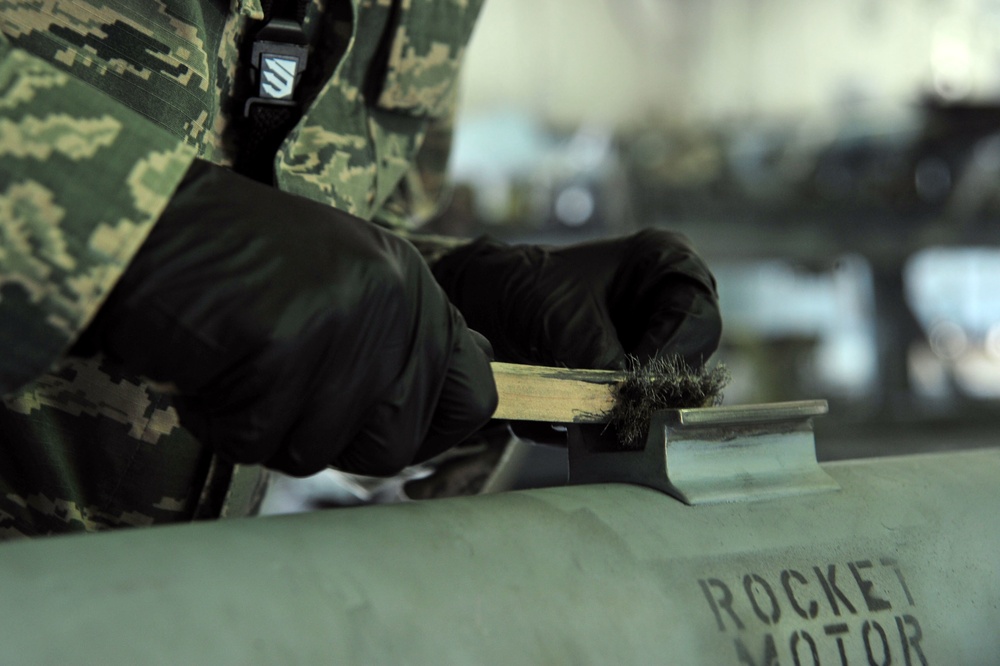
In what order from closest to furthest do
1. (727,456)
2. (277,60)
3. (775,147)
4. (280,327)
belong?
(280,327) < (727,456) < (277,60) < (775,147)

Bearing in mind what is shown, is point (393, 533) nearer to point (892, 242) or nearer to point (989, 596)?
point (989, 596)

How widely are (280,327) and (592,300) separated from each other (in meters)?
0.42

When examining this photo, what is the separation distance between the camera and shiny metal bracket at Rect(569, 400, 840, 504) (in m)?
0.58

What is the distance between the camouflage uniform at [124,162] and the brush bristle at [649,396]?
33cm

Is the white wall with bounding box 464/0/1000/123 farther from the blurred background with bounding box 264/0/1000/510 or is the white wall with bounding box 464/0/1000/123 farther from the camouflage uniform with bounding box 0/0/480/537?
the camouflage uniform with bounding box 0/0/480/537

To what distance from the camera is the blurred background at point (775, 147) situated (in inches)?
182

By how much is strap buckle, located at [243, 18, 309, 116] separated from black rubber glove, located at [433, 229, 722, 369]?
0.26 metres

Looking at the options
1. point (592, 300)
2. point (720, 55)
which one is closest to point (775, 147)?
point (720, 55)

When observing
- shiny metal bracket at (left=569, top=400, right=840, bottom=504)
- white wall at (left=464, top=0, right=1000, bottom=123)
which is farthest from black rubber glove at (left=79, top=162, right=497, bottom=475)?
white wall at (left=464, top=0, right=1000, bottom=123)

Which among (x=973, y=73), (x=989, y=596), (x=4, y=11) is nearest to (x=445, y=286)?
(x=4, y=11)

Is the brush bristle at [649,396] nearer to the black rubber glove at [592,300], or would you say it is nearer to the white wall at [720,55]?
the black rubber glove at [592,300]

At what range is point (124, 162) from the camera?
448 mm

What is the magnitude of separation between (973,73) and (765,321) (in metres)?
2.02

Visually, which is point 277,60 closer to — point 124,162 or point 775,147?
point 124,162
